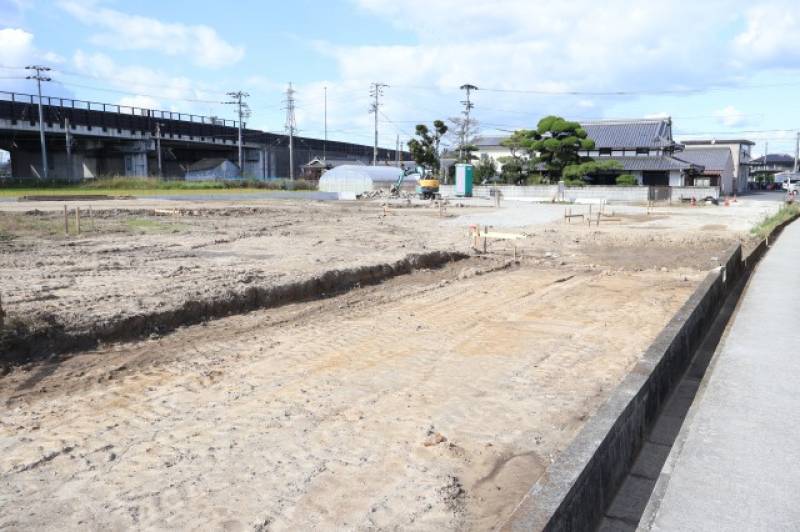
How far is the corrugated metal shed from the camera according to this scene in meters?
61.7

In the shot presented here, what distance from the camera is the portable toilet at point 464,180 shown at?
2041 inches

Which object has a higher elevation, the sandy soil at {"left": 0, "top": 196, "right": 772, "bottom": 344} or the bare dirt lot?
the sandy soil at {"left": 0, "top": 196, "right": 772, "bottom": 344}

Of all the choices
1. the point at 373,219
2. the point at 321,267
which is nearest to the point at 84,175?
the point at 373,219

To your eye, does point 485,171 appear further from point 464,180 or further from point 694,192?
point 694,192

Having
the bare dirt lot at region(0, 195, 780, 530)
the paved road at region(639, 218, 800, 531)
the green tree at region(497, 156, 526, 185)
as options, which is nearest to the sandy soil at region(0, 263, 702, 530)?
the bare dirt lot at region(0, 195, 780, 530)

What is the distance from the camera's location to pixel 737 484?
410 centimetres

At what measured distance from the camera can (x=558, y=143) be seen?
162 ft

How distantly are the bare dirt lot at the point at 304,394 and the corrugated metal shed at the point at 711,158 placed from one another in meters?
55.1

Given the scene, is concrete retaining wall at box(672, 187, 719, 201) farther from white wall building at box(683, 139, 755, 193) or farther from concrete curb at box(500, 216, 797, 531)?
concrete curb at box(500, 216, 797, 531)

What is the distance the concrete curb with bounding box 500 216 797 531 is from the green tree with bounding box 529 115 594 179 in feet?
145

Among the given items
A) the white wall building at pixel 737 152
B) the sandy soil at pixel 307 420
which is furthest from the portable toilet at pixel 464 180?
the sandy soil at pixel 307 420

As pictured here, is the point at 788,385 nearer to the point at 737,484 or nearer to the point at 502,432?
the point at 737,484

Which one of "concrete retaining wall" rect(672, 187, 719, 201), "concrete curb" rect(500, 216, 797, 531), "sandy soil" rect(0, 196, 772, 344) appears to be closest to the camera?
"concrete curb" rect(500, 216, 797, 531)

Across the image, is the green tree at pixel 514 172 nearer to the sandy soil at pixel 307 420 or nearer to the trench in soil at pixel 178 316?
the trench in soil at pixel 178 316
